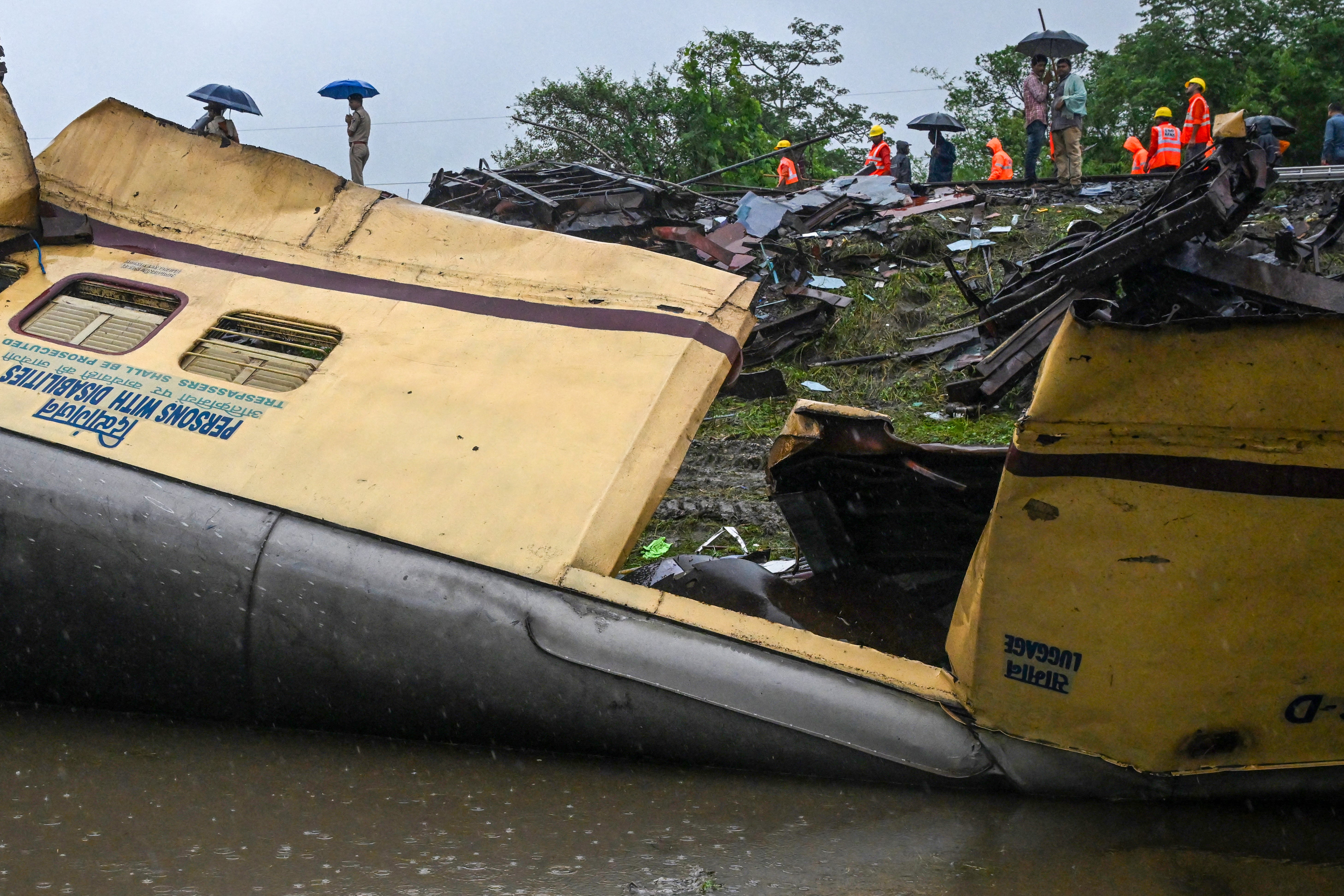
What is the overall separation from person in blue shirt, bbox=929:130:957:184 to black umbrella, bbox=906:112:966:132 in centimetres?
8

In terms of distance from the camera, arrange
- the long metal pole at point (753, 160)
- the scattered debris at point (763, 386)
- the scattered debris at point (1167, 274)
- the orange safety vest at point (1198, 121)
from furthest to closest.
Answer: the long metal pole at point (753, 160) < the orange safety vest at point (1198, 121) < the scattered debris at point (763, 386) < the scattered debris at point (1167, 274)

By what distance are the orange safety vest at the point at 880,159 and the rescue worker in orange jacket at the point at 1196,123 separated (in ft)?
11.2

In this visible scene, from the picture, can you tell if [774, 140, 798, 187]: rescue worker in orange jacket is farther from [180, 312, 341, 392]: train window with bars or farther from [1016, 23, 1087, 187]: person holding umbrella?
[180, 312, 341, 392]: train window with bars

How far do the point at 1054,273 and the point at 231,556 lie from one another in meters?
4.50

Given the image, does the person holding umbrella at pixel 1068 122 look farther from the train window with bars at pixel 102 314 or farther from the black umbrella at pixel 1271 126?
the train window with bars at pixel 102 314

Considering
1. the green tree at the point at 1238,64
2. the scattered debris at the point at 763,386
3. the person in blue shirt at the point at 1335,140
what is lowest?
the scattered debris at the point at 763,386

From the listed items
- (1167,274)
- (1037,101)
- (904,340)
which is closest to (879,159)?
(1037,101)

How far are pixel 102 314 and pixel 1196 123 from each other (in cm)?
1177

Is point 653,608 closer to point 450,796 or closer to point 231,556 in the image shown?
point 450,796

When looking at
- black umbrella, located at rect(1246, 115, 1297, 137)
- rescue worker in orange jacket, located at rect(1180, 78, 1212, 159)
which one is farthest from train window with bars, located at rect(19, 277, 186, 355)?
rescue worker in orange jacket, located at rect(1180, 78, 1212, 159)

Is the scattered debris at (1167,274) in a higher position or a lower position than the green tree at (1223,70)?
lower

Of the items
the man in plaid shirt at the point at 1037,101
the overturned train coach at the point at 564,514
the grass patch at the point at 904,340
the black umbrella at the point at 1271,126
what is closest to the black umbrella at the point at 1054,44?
the man in plaid shirt at the point at 1037,101

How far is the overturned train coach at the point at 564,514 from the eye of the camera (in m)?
1.81

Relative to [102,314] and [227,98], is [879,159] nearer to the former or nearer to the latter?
[227,98]
